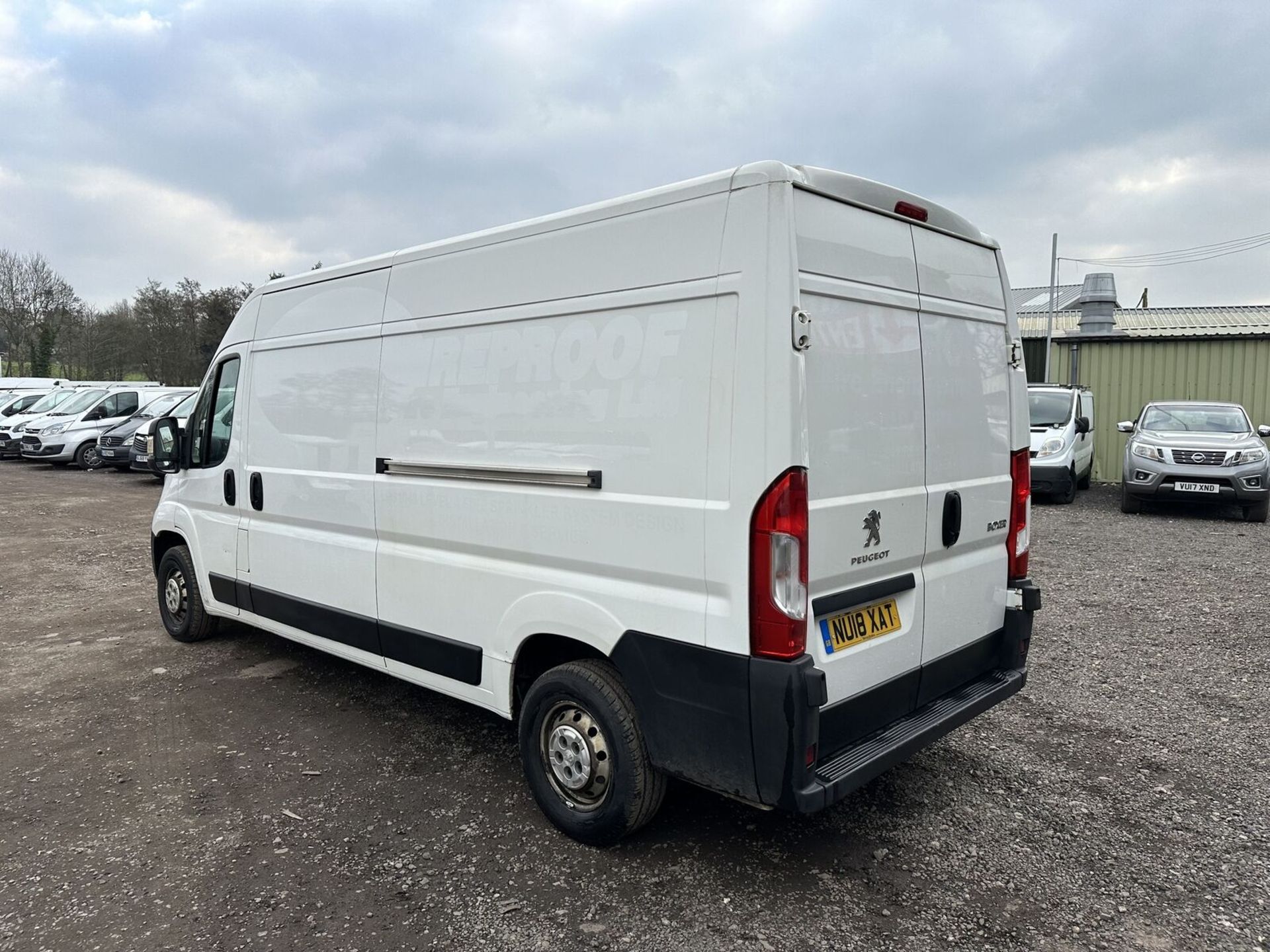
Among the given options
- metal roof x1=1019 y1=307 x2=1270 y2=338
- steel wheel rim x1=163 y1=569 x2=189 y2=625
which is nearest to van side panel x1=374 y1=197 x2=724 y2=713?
steel wheel rim x1=163 y1=569 x2=189 y2=625

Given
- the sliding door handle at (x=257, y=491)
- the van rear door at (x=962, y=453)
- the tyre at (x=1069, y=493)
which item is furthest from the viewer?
the tyre at (x=1069, y=493)

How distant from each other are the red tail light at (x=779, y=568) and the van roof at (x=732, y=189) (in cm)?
97

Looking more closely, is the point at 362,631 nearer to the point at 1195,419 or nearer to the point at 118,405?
the point at 1195,419

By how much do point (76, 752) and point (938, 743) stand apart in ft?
13.8

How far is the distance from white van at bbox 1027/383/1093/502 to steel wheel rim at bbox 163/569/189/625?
10.9 metres

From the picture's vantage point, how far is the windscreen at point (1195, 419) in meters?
12.6

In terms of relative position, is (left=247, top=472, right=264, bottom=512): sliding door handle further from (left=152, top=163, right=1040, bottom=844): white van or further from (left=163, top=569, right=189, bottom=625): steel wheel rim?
(left=163, top=569, right=189, bottom=625): steel wheel rim

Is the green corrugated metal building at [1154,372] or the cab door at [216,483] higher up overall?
the green corrugated metal building at [1154,372]

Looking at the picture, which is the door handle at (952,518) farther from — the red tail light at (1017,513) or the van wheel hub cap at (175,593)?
the van wheel hub cap at (175,593)

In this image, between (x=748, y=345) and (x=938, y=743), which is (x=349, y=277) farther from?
(x=938, y=743)

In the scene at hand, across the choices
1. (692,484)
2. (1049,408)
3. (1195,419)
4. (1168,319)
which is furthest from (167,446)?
(1168,319)

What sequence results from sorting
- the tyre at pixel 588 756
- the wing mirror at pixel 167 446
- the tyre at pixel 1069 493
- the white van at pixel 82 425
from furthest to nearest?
the white van at pixel 82 425 < the tyre at pixel 1069 493 < the wing mirror at pixel 167 446 < the tyre at pixel 588 756

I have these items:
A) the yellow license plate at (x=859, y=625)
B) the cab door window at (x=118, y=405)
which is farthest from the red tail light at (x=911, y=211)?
the cab door window at (x=118, y=405)

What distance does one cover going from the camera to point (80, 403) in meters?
21.2
